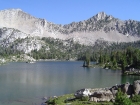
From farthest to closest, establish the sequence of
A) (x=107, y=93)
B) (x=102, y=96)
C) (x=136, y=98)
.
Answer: (x=107, y=93) < (x=102, y=96) < (x=136, y=98)

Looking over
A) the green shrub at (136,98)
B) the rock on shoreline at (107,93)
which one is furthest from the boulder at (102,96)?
the green shrub at (136,98)

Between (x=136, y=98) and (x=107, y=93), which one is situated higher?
(x=107, y=93)

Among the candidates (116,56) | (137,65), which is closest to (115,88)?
(137,65)

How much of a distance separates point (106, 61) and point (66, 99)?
14108 cm

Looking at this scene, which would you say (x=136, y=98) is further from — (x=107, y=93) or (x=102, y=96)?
(x=102, y=96)

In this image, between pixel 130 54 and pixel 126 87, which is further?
pixel 130 54

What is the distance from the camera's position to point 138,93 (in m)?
54.5

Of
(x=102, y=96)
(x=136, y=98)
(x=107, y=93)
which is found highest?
(x=107, y=93)

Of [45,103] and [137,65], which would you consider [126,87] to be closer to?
[45,103]

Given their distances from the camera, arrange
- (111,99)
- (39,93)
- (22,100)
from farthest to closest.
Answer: (39,93), (22,100), (111,99)

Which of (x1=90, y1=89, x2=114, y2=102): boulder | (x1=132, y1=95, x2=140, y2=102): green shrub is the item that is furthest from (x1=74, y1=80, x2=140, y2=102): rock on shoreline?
(x1=132, y1=95, x2=140, y2=102): green shrub

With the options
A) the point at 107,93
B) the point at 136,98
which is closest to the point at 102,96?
the point at 107,93

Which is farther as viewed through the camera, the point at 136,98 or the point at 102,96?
the point at 102,96

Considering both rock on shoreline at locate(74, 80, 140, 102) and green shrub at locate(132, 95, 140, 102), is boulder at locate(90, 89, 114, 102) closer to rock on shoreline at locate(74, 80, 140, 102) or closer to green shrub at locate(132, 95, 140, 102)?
rock on shoreline at locate(74, 80, 140, 102)
